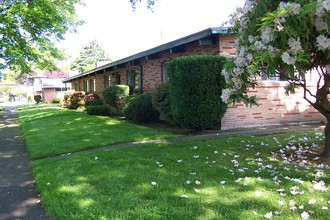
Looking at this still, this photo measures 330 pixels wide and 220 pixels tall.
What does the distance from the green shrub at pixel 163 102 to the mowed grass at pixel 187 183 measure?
377cm

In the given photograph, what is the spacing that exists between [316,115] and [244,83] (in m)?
8.41

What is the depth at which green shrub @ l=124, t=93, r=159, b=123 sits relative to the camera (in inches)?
532

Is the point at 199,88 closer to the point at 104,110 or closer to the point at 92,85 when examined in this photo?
the point at 104,110

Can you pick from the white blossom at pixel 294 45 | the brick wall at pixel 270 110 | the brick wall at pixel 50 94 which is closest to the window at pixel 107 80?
the brick wall at pixel 270 110

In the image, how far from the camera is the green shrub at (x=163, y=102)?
11578 millimetres

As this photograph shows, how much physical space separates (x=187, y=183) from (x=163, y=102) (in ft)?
22.4

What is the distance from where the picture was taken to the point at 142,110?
1350cm

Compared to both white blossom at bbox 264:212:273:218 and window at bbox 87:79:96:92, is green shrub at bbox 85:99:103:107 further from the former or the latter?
white blossom at bbox 264:212:273:218

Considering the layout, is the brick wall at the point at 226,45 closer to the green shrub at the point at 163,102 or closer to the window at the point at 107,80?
the green shrub at the point at 163,102

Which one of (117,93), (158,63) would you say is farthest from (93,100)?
(158,63)

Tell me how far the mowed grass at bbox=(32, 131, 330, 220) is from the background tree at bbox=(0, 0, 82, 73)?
12.4 m

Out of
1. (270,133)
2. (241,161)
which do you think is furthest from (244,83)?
(270,133)

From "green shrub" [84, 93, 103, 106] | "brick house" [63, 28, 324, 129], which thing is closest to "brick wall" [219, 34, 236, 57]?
"brick house" [63, 28, 324, 129]

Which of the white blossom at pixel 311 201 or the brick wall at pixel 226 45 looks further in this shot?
the brick wall at pixel 226 45
